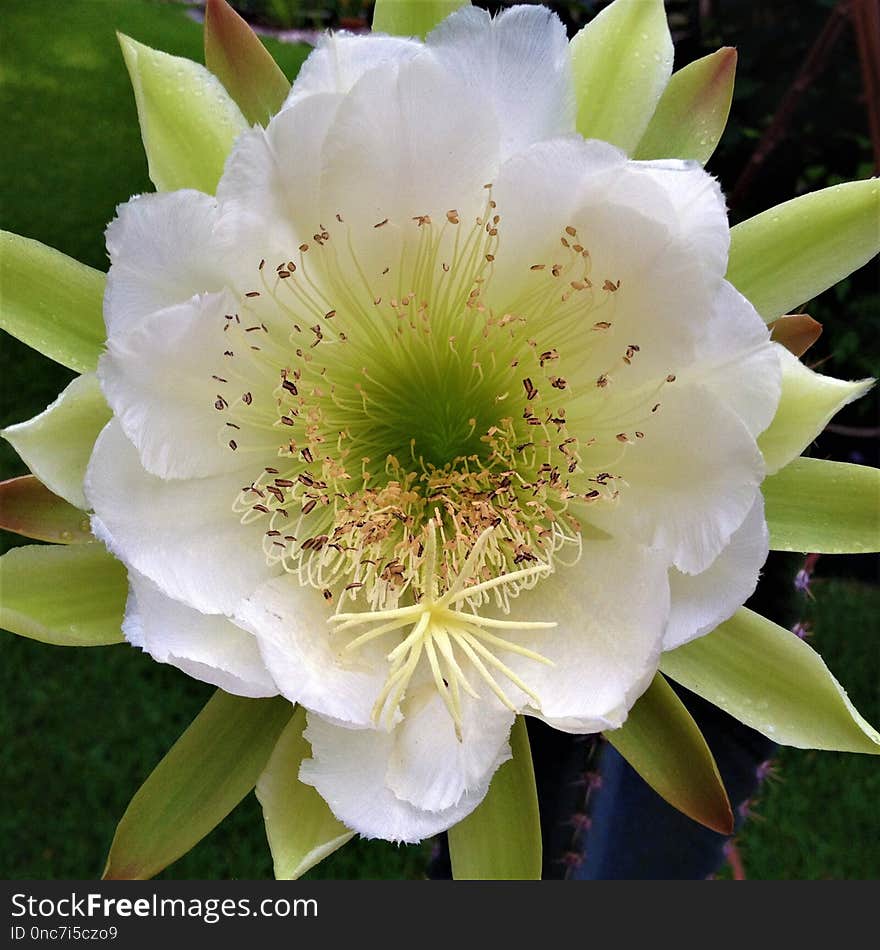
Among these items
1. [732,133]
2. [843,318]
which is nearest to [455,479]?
[732,133]

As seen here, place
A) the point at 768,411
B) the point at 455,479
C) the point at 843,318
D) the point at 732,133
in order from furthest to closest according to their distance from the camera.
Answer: the point at 843,318 → the point at 732,133 → the point at 455,479 → the point at 768,411

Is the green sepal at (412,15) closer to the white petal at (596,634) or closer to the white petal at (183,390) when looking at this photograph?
the white petal at (183,390)

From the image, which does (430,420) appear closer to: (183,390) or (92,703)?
(183,390)

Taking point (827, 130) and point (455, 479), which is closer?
point (455, 479)

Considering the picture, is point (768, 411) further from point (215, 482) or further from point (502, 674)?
point (215, 482)

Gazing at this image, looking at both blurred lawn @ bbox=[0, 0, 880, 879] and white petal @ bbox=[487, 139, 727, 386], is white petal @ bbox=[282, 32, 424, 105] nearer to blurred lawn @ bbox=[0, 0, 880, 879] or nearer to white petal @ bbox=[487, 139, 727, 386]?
white petal @ bbox=[487, 139, 727, 386]

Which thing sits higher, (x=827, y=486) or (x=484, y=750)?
(x=827, y=486)
